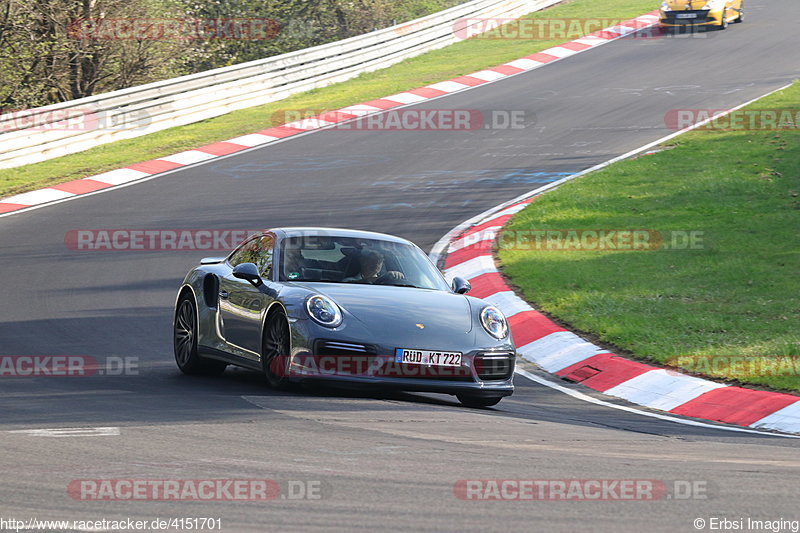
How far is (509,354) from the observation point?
8.56 m

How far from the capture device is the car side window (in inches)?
371

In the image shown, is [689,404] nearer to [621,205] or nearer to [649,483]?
[649,483]

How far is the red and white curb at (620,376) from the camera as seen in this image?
8.61 meters

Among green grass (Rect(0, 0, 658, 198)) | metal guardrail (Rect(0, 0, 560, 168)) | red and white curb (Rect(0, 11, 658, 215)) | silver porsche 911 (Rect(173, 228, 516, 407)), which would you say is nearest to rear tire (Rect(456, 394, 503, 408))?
silver porsche 911 (Rect(173, 228, 516, 407))

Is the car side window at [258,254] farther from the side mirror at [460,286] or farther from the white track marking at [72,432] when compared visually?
the white track marking at [72,432]

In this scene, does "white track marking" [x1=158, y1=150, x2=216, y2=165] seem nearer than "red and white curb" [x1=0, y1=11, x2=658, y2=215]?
No

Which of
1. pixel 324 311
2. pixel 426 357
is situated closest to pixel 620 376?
pixel 426 357

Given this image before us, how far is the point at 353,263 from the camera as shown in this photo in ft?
30.4

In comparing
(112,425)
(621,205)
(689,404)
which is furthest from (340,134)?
(112,425)

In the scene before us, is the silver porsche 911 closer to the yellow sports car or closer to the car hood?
the car hood

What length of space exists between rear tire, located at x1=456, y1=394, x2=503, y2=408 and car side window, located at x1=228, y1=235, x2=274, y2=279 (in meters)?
1.90

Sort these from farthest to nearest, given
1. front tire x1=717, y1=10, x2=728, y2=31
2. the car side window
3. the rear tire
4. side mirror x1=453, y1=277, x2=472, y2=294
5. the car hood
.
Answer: front tire x1=717, y1=10, x2=728, y2=31 → the car side window → side mirror x1=453, y1=277, x2=472, y2=294 → the rear tire → the car hood

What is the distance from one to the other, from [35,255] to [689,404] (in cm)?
911

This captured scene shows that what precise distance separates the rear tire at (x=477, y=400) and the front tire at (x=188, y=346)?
2249mm
